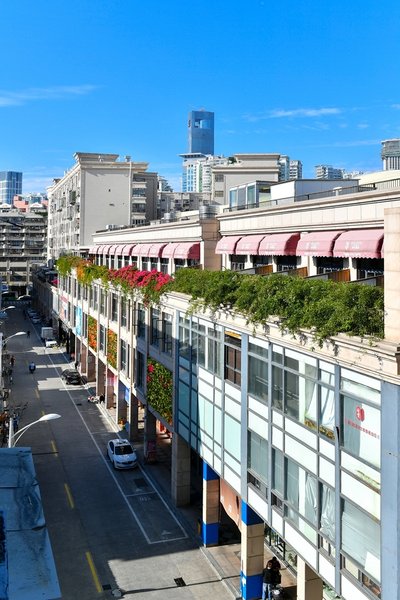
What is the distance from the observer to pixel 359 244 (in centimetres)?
1841

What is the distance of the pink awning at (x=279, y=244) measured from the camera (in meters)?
23.1

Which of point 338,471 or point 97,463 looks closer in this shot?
point 338,471

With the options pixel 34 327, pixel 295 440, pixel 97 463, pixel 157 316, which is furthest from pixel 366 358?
pixel 34 327

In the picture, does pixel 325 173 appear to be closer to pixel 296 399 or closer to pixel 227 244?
pixel 227 244

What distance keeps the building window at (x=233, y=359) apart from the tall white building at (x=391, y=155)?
831 inches

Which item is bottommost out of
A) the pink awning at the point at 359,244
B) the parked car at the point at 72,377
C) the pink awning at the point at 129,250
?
the parked car at the point at 72,377

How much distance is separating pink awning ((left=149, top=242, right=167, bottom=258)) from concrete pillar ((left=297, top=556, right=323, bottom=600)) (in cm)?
2344

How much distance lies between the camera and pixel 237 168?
69875 mm

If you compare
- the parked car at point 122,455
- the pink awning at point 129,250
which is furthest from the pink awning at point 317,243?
the pink awning at point 129,250

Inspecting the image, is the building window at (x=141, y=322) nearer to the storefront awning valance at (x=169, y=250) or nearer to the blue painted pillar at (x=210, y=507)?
the storefront awning valance at (x=169, y=250)

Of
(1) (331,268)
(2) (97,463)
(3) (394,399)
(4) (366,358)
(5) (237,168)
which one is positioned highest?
(5) (237,168)

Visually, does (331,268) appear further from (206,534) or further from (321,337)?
(206,534)

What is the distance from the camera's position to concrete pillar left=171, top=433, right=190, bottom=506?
29.8 meters

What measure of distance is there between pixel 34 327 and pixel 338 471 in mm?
98547
